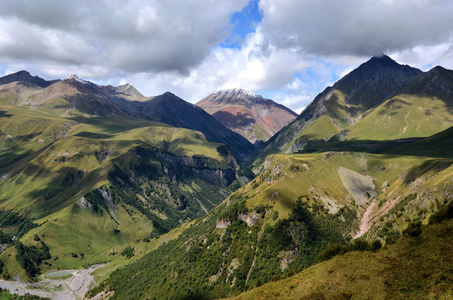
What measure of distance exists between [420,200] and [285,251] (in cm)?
7857

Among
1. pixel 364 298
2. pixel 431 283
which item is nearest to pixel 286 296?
pixel 364 298

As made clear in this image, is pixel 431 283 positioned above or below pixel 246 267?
above

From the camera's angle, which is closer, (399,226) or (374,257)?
(374,257)

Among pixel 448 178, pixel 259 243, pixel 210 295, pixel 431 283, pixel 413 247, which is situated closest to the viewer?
pixel 431 283

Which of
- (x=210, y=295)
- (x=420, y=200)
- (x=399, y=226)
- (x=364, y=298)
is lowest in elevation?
(x=210, y=295)

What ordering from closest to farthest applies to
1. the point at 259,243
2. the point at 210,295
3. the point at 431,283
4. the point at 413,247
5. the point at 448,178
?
1. the point at 431,283
2. the point at 413,247
3. the point at 448,178
4. the point at 210,295
5. the point at 259,243

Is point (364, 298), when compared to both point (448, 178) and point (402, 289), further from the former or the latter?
point (448, 178)

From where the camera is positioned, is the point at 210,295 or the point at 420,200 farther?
the point at 210,295

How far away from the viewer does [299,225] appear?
621ft

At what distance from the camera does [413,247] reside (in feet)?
220

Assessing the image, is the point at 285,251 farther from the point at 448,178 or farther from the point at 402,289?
the point at 402,289

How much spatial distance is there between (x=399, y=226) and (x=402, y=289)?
94996 millimetres

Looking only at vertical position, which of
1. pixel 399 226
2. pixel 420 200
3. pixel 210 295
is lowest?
pixel 210 295

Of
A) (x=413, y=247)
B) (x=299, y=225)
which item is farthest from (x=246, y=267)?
(x=413, y=247)
